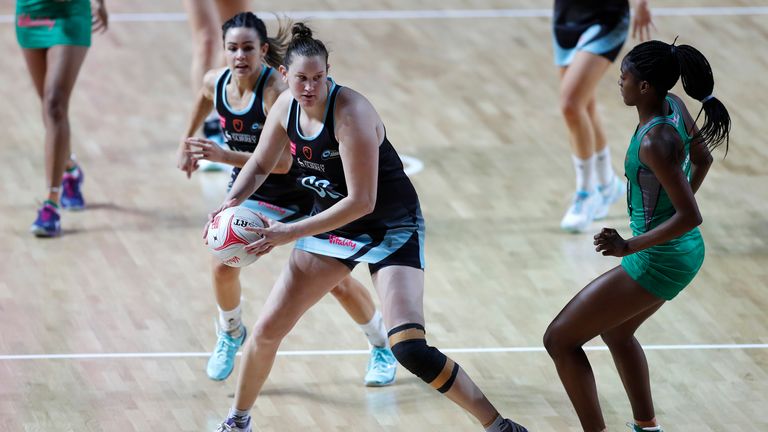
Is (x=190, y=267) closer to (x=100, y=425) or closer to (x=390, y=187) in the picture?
(x=100, y=425)

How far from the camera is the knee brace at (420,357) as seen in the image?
4.17m

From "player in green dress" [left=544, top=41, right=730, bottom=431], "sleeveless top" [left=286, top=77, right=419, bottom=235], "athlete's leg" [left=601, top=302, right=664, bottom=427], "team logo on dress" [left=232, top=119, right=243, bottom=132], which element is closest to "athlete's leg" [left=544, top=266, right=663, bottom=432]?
"player in green dress" [left=544, top=41, right=730, bottom=431]

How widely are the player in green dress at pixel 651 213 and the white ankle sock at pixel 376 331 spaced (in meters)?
1.12

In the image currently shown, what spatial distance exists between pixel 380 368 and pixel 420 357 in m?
0.97

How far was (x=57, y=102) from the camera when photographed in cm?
675

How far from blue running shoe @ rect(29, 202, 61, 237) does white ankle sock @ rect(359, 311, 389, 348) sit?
2.39 m

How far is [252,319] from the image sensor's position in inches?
227

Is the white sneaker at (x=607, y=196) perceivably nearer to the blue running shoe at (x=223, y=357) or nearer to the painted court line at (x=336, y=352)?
the painted court line at (x=336, y=352)

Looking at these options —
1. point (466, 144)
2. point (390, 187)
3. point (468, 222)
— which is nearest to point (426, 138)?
point (466, 144)

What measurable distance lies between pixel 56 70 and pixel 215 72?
72.3 inches

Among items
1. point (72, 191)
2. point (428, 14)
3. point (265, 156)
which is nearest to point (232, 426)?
point (265, 156)

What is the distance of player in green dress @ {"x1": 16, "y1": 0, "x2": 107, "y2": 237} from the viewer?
6.69m

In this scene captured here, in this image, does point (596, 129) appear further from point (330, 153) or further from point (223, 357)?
point (330, 153)

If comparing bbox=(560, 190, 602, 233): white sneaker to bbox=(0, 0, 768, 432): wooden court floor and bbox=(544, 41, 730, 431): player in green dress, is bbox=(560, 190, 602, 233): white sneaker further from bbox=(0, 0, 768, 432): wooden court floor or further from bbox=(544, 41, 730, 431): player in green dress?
bbox=(544, 41, 730, 431): player in green dress
